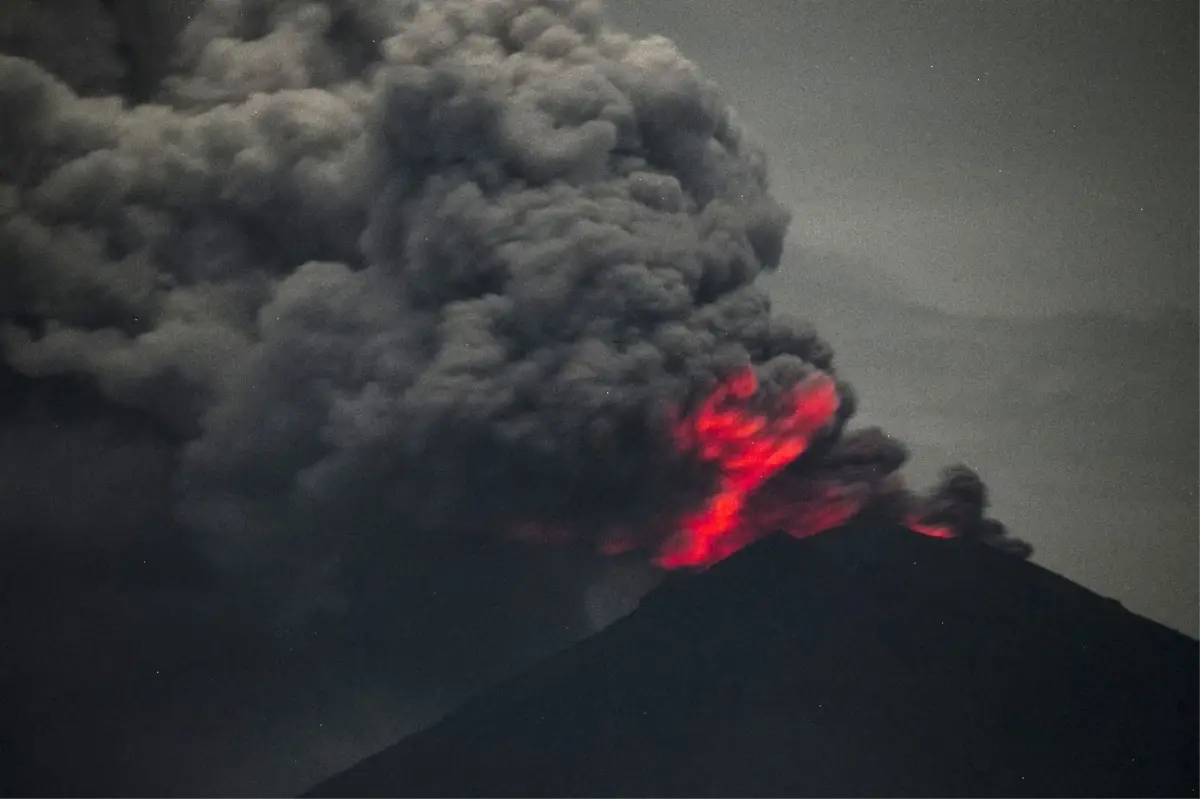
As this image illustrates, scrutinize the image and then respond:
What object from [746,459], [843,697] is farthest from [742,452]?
[843,697]

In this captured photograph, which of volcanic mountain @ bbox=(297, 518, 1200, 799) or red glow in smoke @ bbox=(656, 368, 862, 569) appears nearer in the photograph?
red glow in smoke @ bbox=(656, 368, 862, 569)

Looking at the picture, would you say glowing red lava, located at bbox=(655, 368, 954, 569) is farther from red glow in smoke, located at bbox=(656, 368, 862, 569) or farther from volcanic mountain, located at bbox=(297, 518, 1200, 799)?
volcanic mountain, located at bbox=(297, 518, 1200, 799)

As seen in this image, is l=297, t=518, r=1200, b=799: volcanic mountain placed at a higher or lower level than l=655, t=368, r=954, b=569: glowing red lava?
lower

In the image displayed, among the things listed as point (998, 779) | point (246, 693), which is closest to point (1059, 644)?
point (998, 779)

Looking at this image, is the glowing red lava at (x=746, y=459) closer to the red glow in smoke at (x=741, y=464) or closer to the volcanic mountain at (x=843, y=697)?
the red glow in smoke at (x=741, y=464)

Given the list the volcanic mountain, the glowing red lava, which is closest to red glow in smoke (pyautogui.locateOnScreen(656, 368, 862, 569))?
the glowing red lava
